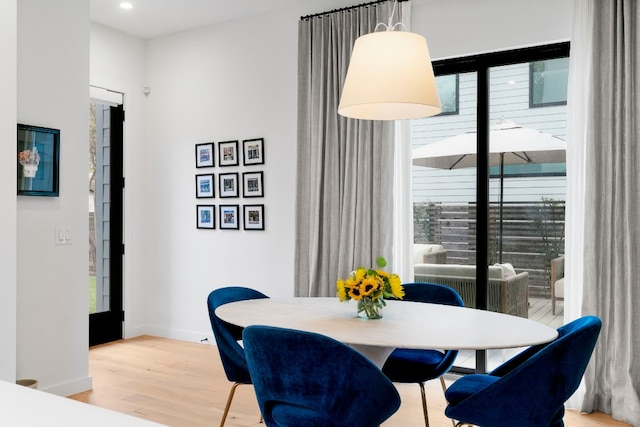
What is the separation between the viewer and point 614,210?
11.5 feet

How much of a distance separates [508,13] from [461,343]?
107 inches

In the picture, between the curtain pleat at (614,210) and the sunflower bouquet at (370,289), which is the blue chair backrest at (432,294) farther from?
the curtain pleat at (614,210)

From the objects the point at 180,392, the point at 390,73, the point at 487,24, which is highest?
the point at 487,24

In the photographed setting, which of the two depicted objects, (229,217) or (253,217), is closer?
(253,217)

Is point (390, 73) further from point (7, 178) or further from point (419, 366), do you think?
point (7, 178)

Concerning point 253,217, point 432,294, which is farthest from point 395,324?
point 253,217

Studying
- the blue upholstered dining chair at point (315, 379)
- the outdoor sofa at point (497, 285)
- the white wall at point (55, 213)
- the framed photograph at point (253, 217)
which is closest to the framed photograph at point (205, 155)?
the framed photograph at point (253, 217)

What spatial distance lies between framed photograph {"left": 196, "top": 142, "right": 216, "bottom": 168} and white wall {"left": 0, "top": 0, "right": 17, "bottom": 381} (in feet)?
8.50

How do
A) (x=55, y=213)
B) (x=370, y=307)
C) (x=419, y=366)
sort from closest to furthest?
(x=370, y=307), (x=419, y=366), (x=55, y=213)

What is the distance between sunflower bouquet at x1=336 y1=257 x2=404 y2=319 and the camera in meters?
2.48

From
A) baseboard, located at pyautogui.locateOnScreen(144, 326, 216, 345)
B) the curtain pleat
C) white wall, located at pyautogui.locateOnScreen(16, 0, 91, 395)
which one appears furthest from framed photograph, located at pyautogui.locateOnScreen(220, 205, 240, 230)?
the curtain pleat

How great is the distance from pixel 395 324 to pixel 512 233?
1.97 meters

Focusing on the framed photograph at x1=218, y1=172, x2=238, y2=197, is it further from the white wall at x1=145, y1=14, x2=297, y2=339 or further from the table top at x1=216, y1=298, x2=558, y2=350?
the table top at x1=216, y1=298, x2=558, y2=350

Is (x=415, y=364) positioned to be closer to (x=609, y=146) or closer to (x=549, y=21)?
(x=609, y=146)
